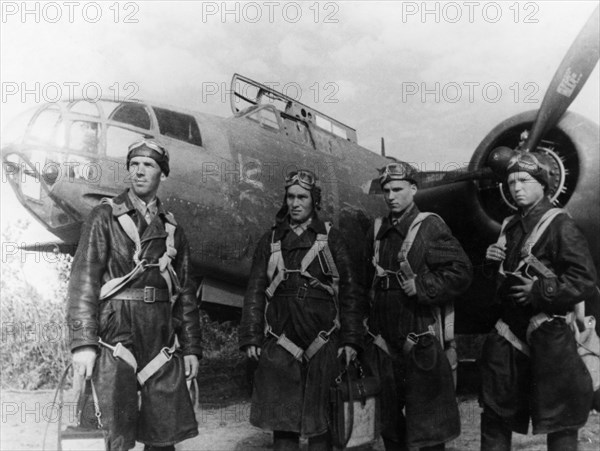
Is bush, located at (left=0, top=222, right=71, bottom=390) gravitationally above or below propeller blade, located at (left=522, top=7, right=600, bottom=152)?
below

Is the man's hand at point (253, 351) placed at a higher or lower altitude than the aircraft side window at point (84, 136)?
lower

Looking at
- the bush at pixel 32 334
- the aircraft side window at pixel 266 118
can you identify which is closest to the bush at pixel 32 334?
the bush at pixel 32 334

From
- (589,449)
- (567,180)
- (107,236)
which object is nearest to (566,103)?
(567,180)

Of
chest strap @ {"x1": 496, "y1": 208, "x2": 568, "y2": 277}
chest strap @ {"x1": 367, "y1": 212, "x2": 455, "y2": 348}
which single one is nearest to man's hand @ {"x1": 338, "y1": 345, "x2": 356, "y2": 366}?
chest strap @ {"x1": 367, "y1": 212, "x2": 455, "y2": 348}

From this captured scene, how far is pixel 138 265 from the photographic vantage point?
3.38 meters

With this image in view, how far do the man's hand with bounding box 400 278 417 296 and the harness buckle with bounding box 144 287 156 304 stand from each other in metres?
1.60

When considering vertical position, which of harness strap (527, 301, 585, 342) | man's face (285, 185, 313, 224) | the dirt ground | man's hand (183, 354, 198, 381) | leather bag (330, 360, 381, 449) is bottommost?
the dirt ground

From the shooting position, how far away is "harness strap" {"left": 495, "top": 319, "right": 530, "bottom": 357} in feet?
11.8

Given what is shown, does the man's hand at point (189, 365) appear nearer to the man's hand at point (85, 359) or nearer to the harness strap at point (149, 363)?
the harness strap at point (149, 363)

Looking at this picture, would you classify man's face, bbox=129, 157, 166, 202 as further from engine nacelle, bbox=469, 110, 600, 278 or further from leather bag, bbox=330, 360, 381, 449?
engine nacelle, bbox=469, 110, 600, 278

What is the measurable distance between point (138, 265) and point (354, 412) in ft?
5.22

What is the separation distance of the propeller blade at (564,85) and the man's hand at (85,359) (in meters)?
4.76

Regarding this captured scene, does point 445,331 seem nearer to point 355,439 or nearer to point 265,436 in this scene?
point 355,439

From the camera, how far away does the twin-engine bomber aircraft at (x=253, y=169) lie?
478 cm
